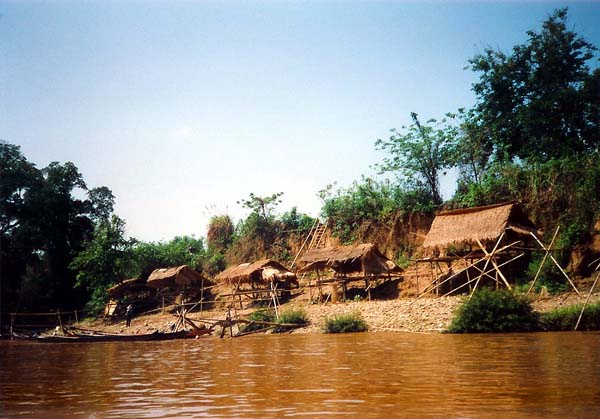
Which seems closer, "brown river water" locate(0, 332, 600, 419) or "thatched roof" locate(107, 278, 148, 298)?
"brown river water" locate(0, 332, 600, 419)

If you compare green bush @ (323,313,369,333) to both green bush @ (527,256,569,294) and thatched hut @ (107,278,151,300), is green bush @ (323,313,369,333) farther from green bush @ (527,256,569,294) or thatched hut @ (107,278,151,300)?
thatched hut @ (107,278,151,300)

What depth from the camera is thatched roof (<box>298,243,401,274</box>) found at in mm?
22594

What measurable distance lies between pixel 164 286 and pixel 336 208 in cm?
1075

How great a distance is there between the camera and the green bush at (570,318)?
43.0 ft

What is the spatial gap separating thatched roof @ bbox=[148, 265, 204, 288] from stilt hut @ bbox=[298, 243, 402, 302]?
282 inches

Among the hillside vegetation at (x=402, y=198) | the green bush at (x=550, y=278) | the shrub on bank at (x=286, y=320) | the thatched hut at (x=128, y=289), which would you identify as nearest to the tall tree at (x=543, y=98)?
the hillside vegetation at (x=402, y=198)

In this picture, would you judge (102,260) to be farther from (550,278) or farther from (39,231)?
(550,278)

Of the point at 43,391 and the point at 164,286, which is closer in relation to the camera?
the point at 43,391

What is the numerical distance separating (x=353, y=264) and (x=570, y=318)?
36.4ft

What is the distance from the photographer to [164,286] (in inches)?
1116

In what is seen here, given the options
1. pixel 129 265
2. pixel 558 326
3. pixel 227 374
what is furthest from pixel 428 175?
pixel 227 374

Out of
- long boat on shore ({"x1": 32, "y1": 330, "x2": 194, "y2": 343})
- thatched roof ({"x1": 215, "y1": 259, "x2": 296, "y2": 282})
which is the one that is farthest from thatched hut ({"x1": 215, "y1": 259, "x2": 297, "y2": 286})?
long boat on shore ({"x1": 32, "y1": 330, "x2": 194, "y2": 343})

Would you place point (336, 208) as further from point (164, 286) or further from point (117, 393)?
point (117, 393)

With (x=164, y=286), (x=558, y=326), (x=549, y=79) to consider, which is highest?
(x=549, y=79)
